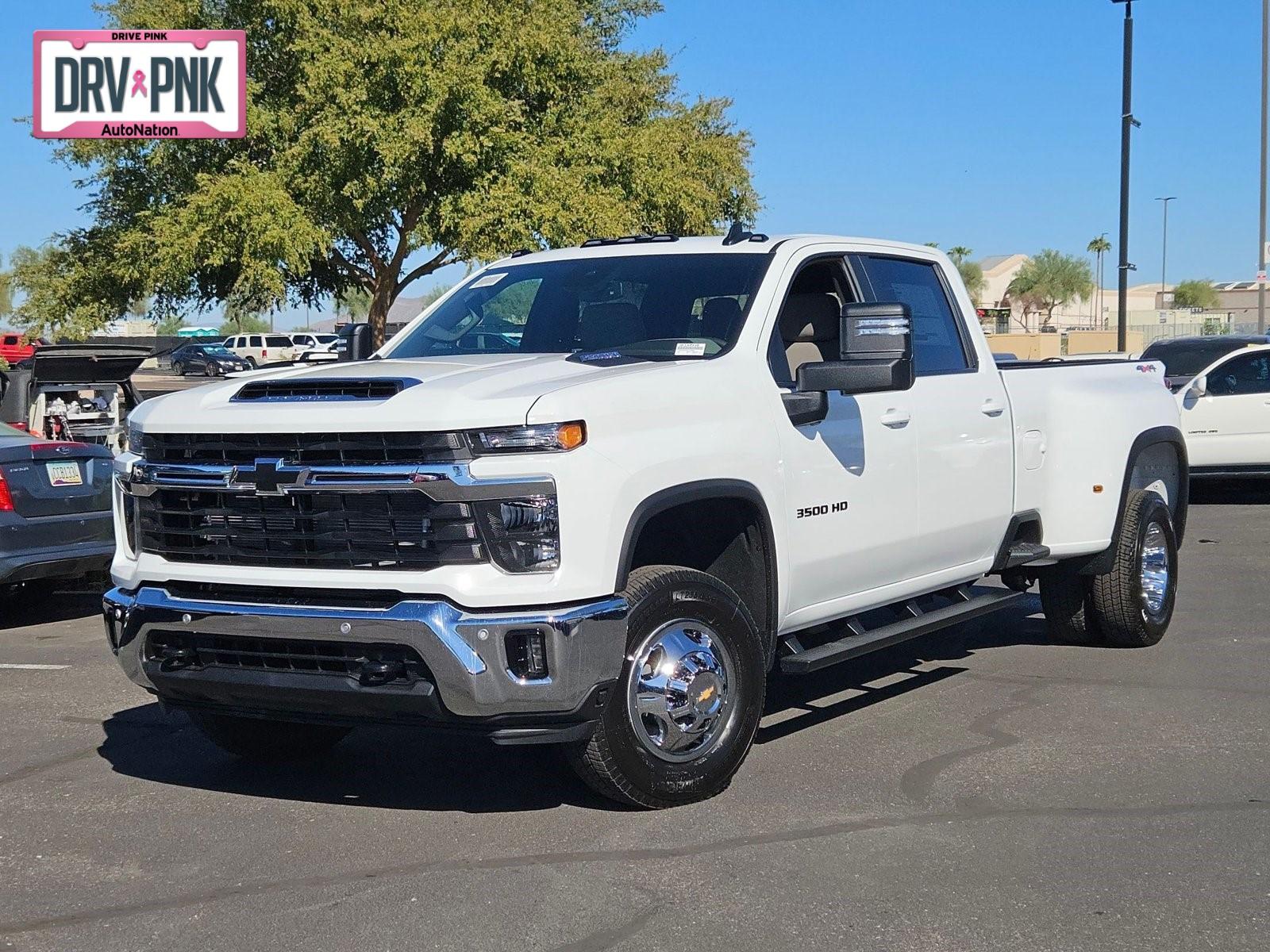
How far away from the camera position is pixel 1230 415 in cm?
1684

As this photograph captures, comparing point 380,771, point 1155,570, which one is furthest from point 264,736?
point 1155,570

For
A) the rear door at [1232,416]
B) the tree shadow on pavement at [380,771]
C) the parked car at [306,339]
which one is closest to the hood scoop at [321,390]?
the tree shadow on pavement at [380,771]

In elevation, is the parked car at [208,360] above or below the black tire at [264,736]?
above

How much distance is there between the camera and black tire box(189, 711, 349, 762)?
6.32m

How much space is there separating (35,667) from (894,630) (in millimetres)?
4934

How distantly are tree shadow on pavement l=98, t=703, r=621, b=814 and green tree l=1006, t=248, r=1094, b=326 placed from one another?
118m

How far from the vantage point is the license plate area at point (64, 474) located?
10258 millimetres

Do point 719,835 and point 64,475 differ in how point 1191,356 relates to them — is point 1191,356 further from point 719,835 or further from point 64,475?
point 719,835

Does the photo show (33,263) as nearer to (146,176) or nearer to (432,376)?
(146,176)

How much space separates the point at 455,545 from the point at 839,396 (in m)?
2.07

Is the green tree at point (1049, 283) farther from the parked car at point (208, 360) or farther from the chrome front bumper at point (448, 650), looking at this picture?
the chrome front bumper at point (448, 650)

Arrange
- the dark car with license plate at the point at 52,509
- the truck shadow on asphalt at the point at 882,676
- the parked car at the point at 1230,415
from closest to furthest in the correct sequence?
the truck shadow on asphalt at the point at 882,676
the dark car with license plate at the point at 52,509
the parked car at the point at 1230,415

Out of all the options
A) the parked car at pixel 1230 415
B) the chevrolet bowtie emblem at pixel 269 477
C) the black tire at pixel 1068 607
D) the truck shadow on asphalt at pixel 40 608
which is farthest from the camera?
the parked car at pixel 1230 415
